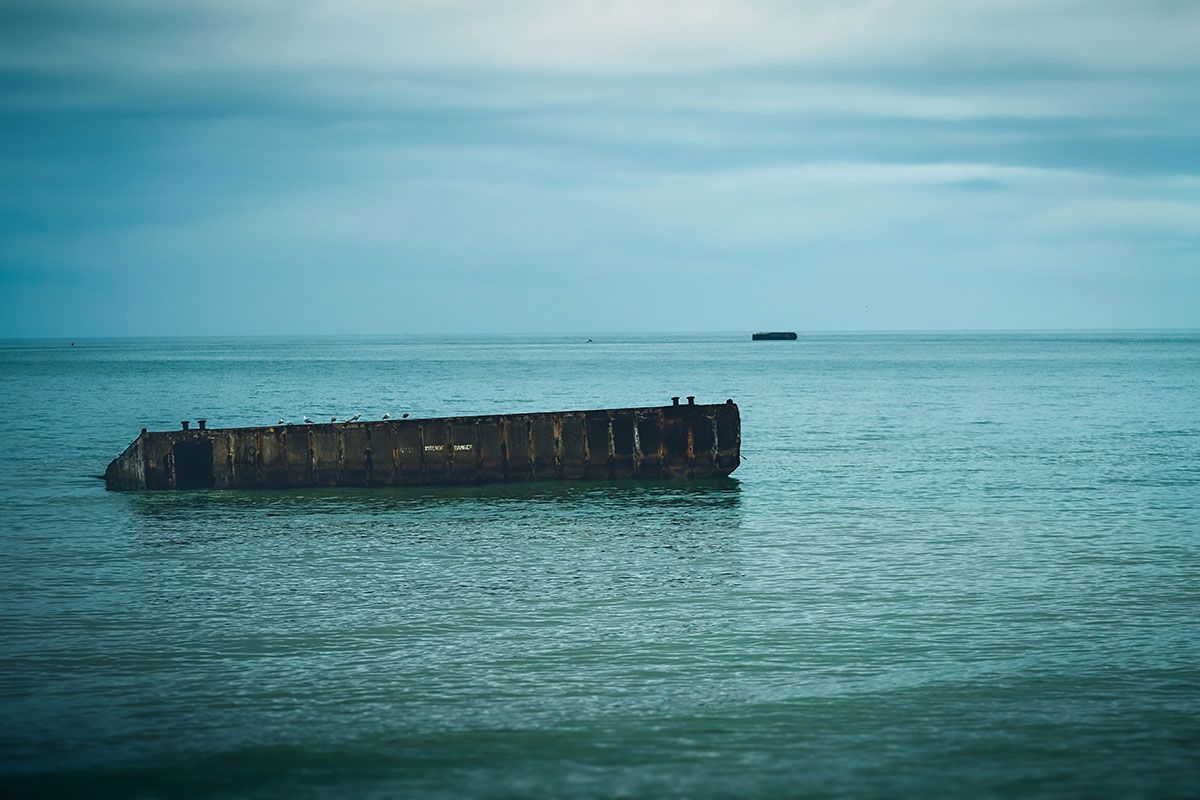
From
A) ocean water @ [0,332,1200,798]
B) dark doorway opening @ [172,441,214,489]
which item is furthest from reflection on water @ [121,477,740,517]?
dark doorway opening @ [172,441,214,489]

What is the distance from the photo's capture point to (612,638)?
19.2 metres

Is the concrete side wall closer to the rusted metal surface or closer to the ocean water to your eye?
the rusted metal surface

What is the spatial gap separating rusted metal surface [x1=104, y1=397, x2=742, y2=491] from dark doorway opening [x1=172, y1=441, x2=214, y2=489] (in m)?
0.03

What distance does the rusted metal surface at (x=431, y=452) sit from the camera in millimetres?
39969

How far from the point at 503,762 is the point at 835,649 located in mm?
6726

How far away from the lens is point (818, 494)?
38656 millimetres

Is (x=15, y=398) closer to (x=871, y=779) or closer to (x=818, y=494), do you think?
(x=818, y=494)

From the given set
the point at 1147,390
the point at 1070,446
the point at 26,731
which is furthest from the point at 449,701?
the point at 1147,390

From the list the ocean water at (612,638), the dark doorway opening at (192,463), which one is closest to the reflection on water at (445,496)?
the ocean water at (612,638)

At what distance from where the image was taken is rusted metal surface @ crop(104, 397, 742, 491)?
3997 centimetres

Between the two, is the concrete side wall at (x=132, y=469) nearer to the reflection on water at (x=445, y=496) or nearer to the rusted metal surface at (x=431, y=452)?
the rusted metal surface at (x=431, y=452)

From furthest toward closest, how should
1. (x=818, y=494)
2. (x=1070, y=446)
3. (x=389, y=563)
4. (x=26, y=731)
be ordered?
1. (x=1070, y=446)
2. (x=818, y=494)
3. (x=389, y=563)
4. (x=26, y=731)

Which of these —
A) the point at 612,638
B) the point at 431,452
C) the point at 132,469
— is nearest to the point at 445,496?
the point at 431,452

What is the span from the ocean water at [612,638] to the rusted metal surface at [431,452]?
1028mm
